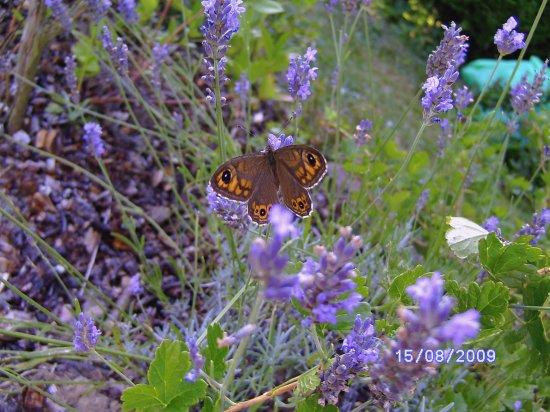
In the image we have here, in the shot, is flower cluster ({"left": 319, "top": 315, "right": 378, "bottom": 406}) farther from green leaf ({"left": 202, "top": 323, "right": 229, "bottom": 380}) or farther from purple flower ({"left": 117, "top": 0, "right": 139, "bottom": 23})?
purple flower ({"left": 117, "top": 0, "right": 139, "bottom": 23})

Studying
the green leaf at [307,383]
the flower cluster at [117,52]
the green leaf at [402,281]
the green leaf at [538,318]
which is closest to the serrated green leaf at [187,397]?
the green leaf at [307,383]

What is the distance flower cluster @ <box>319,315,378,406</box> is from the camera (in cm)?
107

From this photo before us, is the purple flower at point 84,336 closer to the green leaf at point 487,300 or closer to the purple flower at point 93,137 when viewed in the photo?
the purple flower at point 93,137

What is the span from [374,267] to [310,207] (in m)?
0.74

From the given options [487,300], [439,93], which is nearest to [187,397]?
[487,300]

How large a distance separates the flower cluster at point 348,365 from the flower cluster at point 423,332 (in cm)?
12

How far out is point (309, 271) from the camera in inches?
→ 34.9

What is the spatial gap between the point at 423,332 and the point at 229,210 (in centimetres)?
79

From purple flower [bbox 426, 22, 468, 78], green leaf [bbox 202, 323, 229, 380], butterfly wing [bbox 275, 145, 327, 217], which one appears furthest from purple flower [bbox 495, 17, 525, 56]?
green leaf [bbox 202, 323, 229, 380]

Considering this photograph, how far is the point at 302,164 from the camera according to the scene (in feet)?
4.66

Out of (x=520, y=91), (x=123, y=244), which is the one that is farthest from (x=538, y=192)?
(x=123, y=244)

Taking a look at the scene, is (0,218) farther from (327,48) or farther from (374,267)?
(327,48)

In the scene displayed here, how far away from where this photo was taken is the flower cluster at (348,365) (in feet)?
3.50

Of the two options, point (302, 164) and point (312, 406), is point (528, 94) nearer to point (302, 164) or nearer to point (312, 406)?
point (302, 164)
